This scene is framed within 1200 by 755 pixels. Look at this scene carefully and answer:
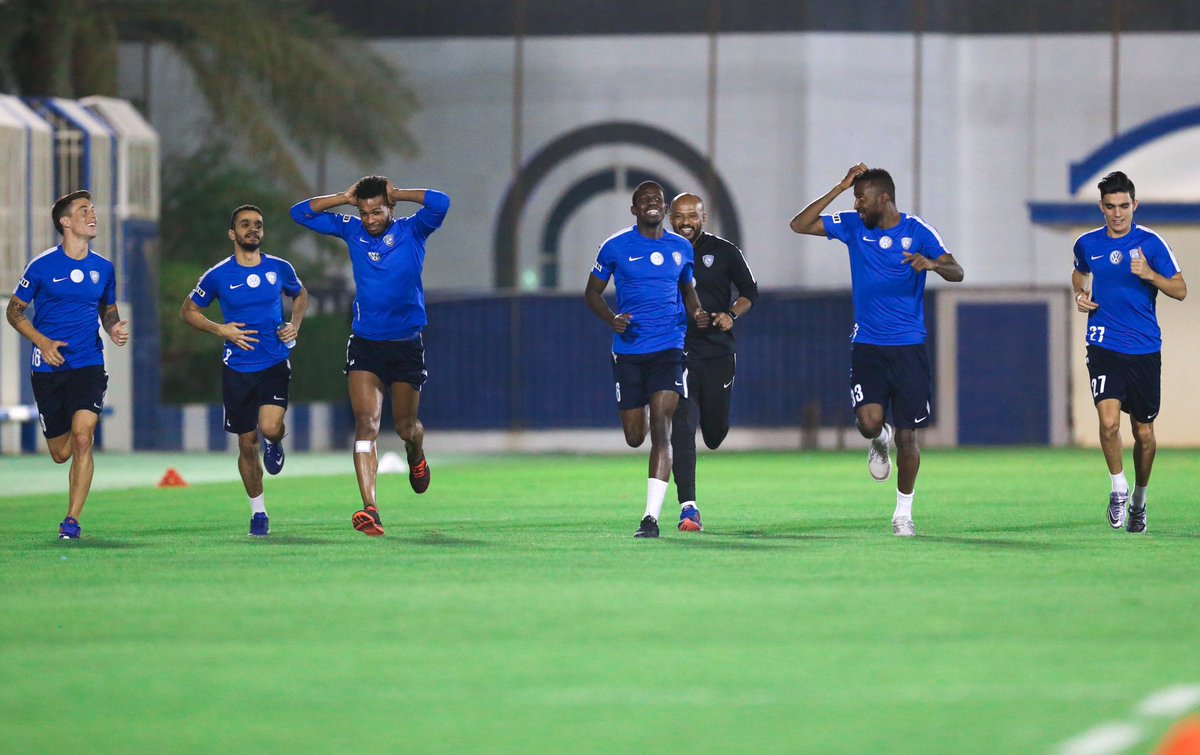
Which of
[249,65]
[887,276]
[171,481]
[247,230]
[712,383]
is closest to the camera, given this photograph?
[887,276]

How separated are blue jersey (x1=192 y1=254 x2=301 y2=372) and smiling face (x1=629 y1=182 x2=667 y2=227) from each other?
2.41 m

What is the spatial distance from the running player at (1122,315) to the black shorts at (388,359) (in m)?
4.42

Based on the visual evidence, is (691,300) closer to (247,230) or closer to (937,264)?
(937,264)

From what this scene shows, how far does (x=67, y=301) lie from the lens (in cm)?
1371

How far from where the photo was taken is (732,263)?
47.8 ft

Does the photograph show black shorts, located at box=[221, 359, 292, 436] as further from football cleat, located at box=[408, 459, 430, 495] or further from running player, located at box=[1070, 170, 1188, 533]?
running player, located at box=[1070, 170, 1188, 533]

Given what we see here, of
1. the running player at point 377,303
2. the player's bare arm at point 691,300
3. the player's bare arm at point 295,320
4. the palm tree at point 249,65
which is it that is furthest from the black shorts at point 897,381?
the palm tree at point 249,65

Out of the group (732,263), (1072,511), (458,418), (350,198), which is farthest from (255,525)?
(458,418)

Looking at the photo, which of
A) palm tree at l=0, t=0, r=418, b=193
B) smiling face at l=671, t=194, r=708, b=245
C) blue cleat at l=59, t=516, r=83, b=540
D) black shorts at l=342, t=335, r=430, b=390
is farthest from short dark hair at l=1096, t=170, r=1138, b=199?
palm tree at l=0, t=0, r=418, b=193

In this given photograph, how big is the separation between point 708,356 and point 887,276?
1603 mm

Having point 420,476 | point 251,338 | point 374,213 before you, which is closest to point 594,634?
point 374,213

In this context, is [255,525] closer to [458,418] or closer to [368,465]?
[368,465]

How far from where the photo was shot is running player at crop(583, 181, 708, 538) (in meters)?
13.5

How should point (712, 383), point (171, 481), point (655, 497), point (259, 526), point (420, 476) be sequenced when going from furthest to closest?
→ point (171, 481) < point (420, 476) < point (712, 383) < point (259, 526) < point (655, 497)
